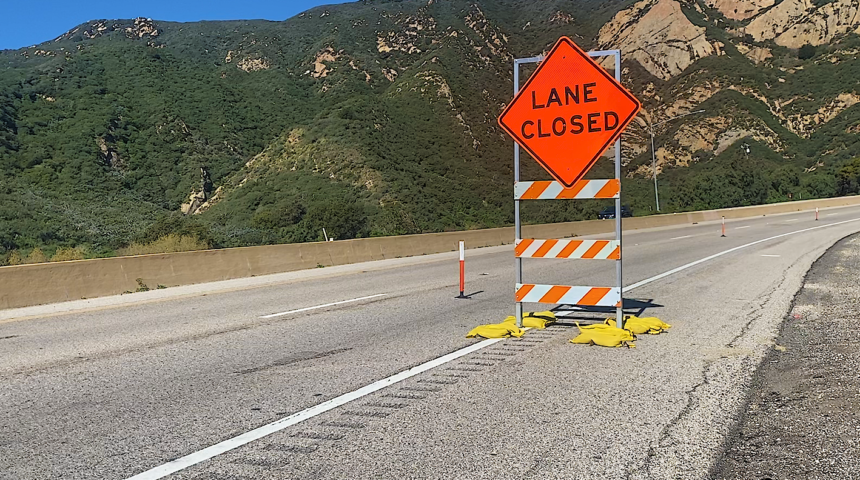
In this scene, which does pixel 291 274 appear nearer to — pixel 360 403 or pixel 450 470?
pixel 360 403

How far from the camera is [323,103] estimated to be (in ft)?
275

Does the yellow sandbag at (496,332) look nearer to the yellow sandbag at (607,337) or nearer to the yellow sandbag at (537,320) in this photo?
the yellow sandbag at (537,320)

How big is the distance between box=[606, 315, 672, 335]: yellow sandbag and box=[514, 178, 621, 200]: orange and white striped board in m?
1.76

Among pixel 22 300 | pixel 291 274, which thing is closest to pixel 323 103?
pixel 291 274

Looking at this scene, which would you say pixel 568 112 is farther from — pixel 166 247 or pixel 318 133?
pixel 318 133

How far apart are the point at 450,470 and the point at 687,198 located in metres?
68.1

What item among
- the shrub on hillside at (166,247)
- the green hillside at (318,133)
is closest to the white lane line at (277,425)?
the shrub on hillside at (166,247)

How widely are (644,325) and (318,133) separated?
60333 millimetres

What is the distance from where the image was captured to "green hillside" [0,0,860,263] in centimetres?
5266

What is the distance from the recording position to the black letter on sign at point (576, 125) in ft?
29.0

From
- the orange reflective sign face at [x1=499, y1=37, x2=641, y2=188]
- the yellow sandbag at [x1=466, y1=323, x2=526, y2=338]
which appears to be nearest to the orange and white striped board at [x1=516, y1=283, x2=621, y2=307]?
the yellow sandbag at [x1=466, y1=323, x2=526, y2=338]

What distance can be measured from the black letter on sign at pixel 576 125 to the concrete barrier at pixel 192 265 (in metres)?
10.4

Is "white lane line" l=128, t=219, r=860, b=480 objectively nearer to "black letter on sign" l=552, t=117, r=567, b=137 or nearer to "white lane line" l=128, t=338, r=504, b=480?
"white lane line" l=128, t=338, r=504, b=480

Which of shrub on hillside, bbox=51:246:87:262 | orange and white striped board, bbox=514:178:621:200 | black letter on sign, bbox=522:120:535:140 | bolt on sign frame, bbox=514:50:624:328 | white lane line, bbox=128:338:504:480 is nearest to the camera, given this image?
white lane line, bbox=128:338:504:480
